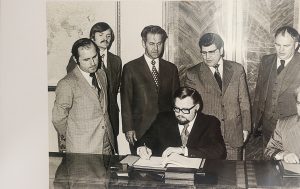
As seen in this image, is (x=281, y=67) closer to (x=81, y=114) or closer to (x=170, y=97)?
(x=170, y=97)

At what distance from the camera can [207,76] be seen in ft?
7.21

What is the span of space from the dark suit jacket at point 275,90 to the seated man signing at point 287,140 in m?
0.02

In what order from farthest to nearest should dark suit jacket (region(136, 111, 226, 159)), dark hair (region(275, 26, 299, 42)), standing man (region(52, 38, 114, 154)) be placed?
standing man (region(52, 38, 114, 154)) → dark suit jacket (region(136, 111, 226, 159)) → dark hair (region(275, 26, 299, 42))

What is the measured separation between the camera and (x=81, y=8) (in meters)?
2.29

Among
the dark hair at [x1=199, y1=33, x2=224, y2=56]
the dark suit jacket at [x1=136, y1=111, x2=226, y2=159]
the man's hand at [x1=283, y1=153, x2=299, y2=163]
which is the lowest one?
the man's hand at [x1=283, y1=153, x2=299, y2=163]

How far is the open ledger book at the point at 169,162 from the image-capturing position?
219cm

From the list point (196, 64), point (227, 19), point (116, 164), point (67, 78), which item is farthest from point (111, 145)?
point (227, 19)

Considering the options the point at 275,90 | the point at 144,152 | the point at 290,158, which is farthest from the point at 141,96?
the point at 290,158

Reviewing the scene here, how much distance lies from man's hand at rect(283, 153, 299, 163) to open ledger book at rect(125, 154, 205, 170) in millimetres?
389

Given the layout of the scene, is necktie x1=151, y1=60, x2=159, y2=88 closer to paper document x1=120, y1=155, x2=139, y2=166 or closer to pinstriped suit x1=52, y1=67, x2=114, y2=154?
pinstriped suit x1=52, y1=67, x2=114, y2=154

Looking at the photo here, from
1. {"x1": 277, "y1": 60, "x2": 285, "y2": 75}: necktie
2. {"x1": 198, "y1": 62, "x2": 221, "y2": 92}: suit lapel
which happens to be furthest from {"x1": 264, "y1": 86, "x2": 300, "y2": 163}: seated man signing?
{"x1": 198, "y1": 62, "x2": 221, "y2": 92}: suit lapel

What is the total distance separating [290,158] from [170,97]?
642mm

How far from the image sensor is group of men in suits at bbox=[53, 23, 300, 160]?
2139 millimetres

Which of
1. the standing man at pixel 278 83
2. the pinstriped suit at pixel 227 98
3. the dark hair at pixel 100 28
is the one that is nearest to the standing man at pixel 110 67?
the dark hair at pixel 100 28
